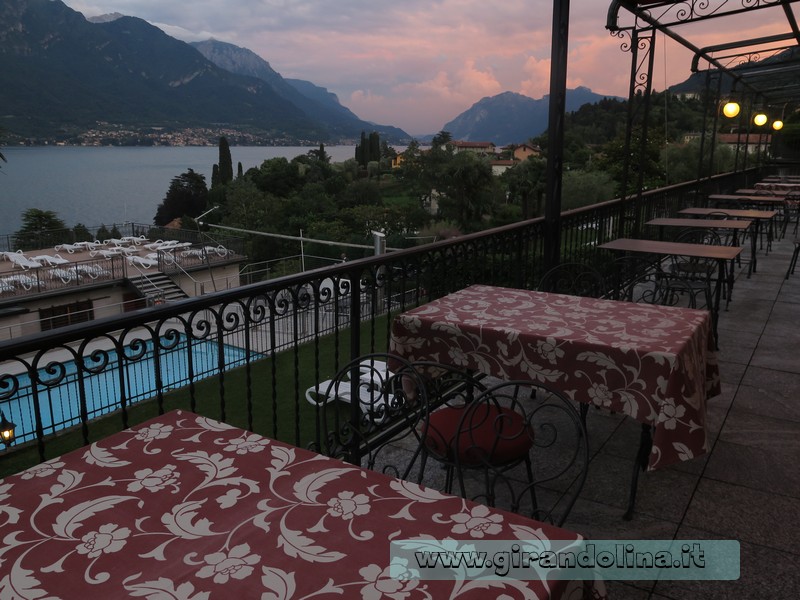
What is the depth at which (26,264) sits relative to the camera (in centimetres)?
4016

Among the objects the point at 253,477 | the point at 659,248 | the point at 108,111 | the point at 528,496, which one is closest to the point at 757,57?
the point at 659,248

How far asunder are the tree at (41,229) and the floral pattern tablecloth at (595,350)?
59699 millimetres

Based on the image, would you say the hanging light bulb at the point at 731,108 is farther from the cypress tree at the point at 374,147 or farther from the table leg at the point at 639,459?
the cypress tree at the point at 374,147

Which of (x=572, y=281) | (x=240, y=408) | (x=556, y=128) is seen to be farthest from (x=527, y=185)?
(x=572, y=281)

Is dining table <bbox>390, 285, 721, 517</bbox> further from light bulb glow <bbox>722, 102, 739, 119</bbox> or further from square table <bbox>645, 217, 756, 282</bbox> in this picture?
light bulb glow <bbox>722, 102, 739, 119</bbox>

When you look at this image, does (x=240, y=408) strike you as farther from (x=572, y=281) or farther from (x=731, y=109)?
(x=572, y=281)

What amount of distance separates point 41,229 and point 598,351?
66093 mm

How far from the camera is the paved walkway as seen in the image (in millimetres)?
1978

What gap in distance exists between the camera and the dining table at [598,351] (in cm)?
213

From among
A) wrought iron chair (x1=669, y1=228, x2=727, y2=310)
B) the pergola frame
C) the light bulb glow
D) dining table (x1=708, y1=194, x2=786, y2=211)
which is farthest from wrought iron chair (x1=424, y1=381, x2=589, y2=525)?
the light bulb glow

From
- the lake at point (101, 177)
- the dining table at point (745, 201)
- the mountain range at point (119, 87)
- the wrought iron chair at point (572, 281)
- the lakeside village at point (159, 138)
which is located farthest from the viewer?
the mountain range at point (119, 87)

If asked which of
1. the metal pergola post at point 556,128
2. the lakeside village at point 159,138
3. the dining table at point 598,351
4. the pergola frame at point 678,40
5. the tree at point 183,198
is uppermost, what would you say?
the lakeside village at point 159,138

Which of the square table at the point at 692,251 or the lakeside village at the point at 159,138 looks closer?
the square table at the point at 692,251

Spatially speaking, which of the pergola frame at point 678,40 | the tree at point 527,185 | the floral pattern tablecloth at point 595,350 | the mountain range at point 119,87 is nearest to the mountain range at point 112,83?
the mountain range at point 119,87
